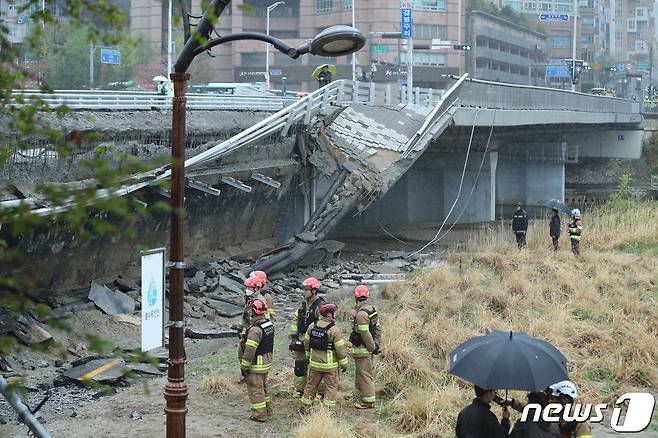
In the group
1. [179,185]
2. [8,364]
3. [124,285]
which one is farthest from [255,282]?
[124,285]

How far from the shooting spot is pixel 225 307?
70.4 feet

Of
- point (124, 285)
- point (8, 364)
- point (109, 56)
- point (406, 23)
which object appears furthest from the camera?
point (109, 56)

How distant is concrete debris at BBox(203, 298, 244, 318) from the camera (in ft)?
69.2

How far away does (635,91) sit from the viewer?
12344cm

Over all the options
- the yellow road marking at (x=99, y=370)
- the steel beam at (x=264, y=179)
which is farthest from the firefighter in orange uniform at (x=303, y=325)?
the steel beam at (x=264, y=179)

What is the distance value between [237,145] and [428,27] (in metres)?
67.8

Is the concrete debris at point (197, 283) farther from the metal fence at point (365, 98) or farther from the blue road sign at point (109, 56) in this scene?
the blue road sign at point (109, 56)

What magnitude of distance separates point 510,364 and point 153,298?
150 inches

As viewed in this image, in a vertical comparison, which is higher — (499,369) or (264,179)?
(264,179)

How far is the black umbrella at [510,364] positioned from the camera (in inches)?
312

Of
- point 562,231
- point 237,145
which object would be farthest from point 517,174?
point 237,145

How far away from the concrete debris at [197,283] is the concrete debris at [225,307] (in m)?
0.53

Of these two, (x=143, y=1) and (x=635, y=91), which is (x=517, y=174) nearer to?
(x=143, y=1)

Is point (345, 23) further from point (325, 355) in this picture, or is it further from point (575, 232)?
point (325, 355)
